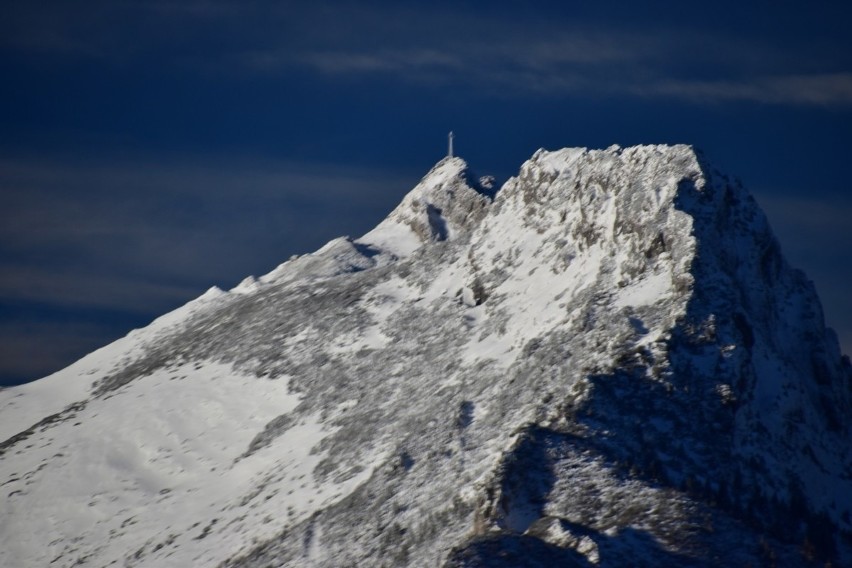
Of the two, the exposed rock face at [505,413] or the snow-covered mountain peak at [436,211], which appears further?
the snow-covered mountain peak at [436,211]

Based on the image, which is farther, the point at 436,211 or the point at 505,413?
the point at 436,211

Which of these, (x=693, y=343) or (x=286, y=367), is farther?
(x=286, y=367)

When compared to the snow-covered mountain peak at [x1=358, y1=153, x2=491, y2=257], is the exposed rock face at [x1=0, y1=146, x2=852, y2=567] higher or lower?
lower

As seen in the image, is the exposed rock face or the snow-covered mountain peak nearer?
the exposed rock face

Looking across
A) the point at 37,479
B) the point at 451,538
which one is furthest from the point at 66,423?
the point at 451,538

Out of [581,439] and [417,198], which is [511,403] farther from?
[417,198]

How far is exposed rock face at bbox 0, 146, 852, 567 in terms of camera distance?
81812mm

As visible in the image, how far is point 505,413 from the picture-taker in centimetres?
9231

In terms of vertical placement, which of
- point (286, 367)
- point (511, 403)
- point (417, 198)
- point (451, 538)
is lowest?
point (451, 538)

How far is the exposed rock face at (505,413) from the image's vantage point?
268 feet

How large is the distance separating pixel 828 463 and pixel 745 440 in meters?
7.34

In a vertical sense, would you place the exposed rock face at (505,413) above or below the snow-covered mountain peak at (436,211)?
below

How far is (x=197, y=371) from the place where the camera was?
397 feet

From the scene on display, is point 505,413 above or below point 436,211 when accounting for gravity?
below
